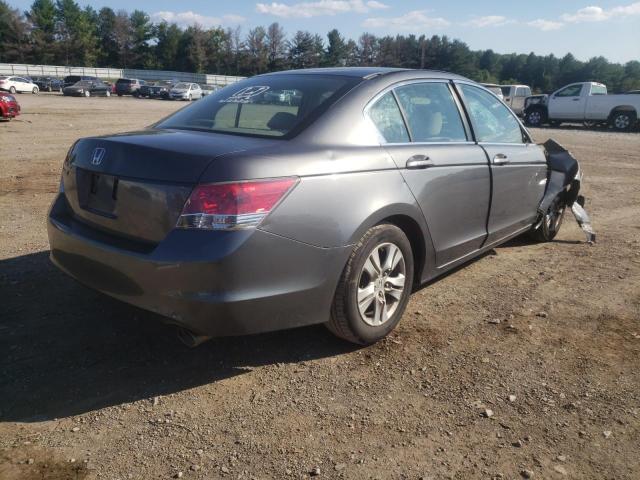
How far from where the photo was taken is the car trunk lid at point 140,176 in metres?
2.73

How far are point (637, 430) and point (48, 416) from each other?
→ 9.43ft

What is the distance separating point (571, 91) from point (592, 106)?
1174 mm

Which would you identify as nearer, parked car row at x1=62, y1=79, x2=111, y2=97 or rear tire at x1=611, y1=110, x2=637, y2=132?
rear tire at x1=611, y1=110, x2=637, y2=132

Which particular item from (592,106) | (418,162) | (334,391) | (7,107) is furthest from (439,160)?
(592,106)

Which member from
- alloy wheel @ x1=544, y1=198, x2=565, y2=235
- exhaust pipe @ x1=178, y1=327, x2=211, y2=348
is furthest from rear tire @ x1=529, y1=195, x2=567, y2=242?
exhaust pipe @ x1=178, y1=327, x2=211, y2=348

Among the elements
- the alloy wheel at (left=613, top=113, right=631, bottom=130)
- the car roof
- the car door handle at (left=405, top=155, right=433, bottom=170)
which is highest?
the car roof

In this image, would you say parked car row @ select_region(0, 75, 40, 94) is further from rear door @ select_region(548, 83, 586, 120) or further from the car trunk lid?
the car trunk lid

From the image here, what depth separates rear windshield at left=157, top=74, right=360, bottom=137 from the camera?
10.7ft

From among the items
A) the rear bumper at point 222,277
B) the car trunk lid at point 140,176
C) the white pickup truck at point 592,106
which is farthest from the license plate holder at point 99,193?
the white pickup truck at point 592,106

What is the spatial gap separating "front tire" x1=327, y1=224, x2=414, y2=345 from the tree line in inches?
3299

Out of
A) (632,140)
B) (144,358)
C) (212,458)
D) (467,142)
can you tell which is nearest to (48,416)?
(144,358)

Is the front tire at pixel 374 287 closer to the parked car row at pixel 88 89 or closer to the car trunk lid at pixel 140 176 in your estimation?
the car trunk lid at pixel 140 176

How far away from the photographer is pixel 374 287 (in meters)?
3.36

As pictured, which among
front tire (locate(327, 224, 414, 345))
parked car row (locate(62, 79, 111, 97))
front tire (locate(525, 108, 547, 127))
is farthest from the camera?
parked car row (locate(62, 79, 111, 97))
